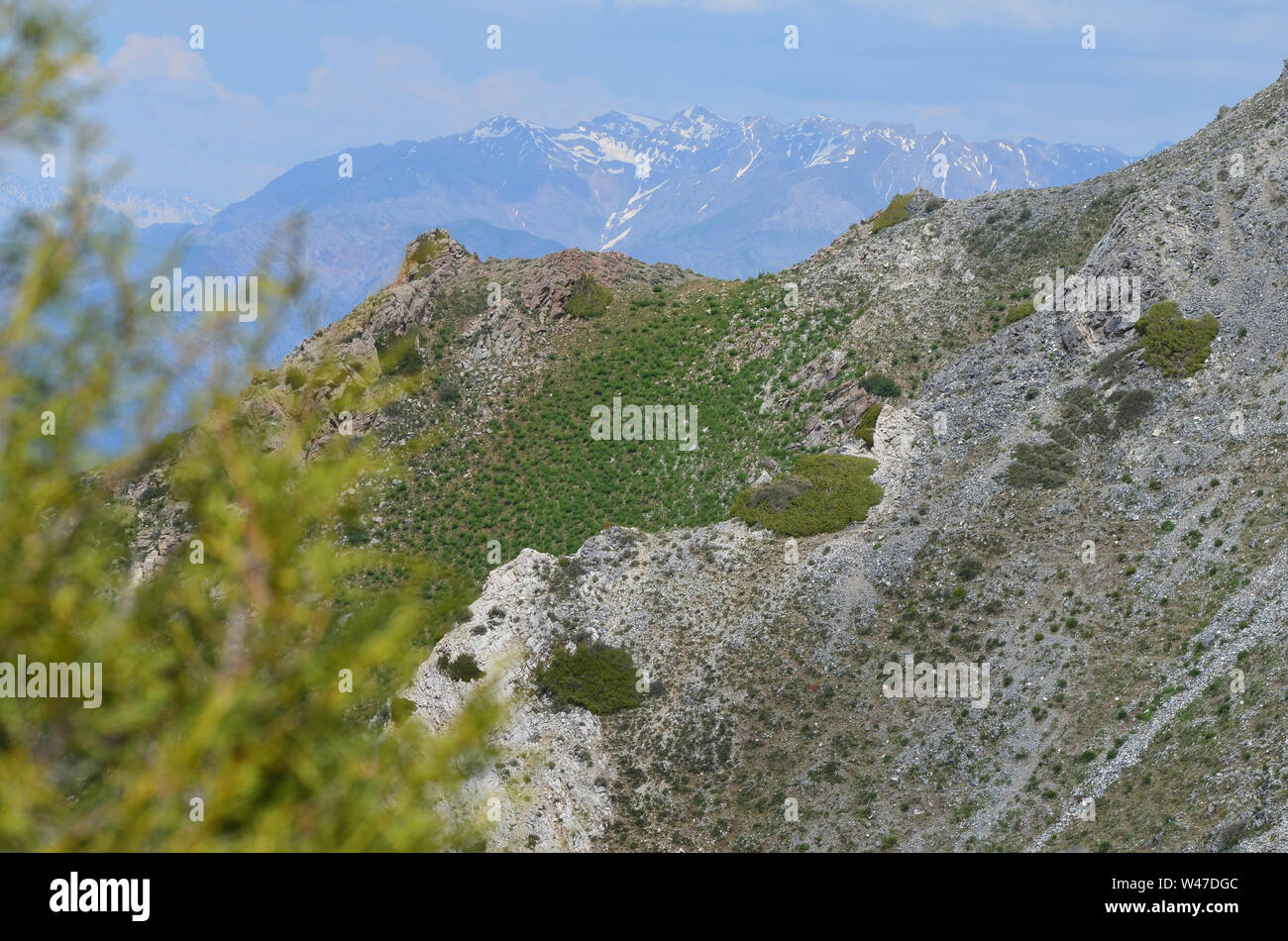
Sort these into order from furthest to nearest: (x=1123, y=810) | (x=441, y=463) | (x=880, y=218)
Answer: (x=880, y=218) < (x=441, y=463) < (x=1123, y=810)

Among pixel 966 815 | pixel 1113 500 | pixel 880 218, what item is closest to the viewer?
pixel 966 815

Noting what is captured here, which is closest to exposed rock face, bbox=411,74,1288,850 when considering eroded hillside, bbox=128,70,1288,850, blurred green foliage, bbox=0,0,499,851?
eroded hillside, bbox=128,70,1288,850

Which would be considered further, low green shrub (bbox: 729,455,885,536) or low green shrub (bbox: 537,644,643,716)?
low green shrub (bbox: 729,455,885,536)

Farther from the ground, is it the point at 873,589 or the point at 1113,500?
the point at 1113,500

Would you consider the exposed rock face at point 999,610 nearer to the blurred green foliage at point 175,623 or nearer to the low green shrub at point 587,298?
the low green shrub at point 587,298

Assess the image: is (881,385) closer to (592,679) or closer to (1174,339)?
(1174,339)

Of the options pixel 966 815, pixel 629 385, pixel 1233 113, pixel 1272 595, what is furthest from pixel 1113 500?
pixel 1233 113

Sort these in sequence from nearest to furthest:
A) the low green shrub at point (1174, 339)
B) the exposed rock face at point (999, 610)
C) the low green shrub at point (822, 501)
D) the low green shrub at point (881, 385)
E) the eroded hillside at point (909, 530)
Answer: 1. the exposed rock face at point (999, 610)
2. the eroded hillside at point (909, 530)
3. the low green shrub at point (1174, 339)
4. the low green shrub at point (822, 501)
5. the low green shrub at point (881, 385)

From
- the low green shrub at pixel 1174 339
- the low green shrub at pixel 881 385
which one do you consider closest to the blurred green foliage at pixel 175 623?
the low green shrub at pixel 1174 339

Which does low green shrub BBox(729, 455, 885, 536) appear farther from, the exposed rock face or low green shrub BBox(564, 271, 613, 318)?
low green shrub BBox(564, 271, 613, 318)

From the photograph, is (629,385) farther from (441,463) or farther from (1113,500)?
(1113,500)

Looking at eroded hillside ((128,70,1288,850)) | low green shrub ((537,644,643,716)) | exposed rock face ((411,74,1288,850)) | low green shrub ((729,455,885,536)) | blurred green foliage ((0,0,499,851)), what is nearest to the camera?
blurred green foliage ((0,0,499,851))
